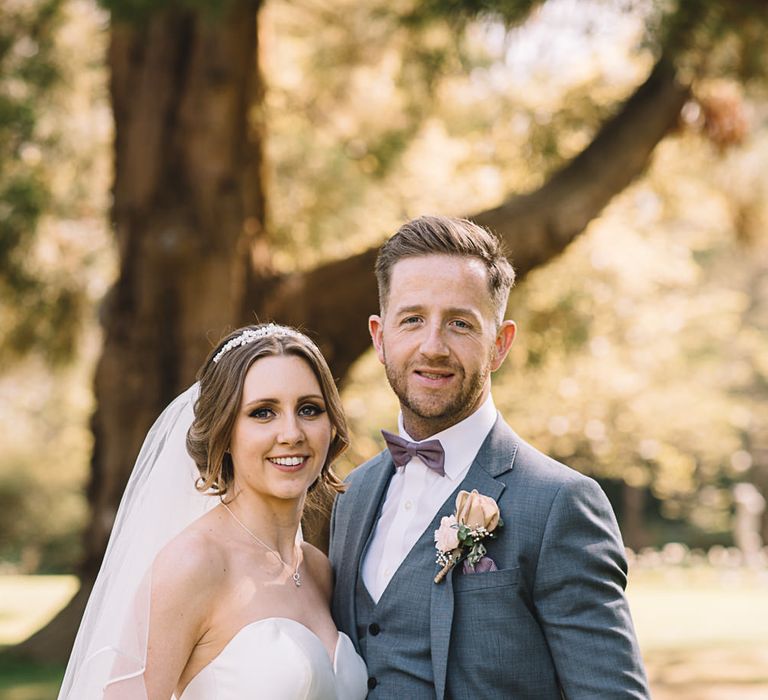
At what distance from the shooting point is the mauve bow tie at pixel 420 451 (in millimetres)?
3053

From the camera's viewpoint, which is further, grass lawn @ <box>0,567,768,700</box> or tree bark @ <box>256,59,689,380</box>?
grass lawn @ <box>0,567,768,700</box>

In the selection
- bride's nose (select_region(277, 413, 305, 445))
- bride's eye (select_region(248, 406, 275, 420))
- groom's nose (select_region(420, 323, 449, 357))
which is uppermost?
groom's nose (select_region(420, 323, 449, 357))

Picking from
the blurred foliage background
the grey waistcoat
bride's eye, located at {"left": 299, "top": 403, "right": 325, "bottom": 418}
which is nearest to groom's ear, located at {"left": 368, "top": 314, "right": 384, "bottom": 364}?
bride's eye, located at {"left": 299, "top": 403, "right": 325, "bottom": 418}

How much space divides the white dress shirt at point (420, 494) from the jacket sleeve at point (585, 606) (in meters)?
0.35

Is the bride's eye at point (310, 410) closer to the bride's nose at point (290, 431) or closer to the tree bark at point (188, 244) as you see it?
the bride's nose at point (290, 431)

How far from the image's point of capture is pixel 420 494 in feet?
10.3

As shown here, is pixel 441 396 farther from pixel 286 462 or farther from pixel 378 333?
pixel 286 462

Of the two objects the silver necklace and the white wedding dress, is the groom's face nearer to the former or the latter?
the silver necklace

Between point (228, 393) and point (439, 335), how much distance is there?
629mm

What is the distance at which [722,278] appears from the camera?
3309 cm

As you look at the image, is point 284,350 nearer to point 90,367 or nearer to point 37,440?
point 90,367

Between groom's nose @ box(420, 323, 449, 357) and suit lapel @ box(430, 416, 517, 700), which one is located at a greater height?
groom's nose @ box(420, 323, 449, 357)

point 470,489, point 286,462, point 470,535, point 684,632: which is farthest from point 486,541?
point 684,632

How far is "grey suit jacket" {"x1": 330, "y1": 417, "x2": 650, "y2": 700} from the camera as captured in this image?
273 centimetres
